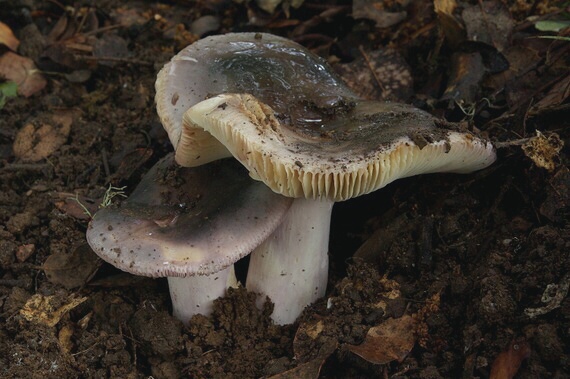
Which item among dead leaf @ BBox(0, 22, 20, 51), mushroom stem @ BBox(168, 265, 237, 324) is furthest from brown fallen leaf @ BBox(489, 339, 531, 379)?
dead leaf @ BBox(0, 22, 20, 51)

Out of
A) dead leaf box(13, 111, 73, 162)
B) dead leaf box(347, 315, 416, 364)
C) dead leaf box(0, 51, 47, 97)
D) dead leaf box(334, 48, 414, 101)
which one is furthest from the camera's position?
dead leaf box(0, 51, 47, 97)

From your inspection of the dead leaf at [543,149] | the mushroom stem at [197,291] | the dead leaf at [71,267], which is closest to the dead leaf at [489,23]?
the dead leaf at [543,149]

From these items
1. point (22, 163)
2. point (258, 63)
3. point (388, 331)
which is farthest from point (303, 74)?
point (22, 163)

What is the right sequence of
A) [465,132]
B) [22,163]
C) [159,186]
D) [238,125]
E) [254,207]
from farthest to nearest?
[22,163] → [159,186] → [254,207] → [465,132] → [238,125]

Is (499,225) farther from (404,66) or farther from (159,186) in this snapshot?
(159,186)

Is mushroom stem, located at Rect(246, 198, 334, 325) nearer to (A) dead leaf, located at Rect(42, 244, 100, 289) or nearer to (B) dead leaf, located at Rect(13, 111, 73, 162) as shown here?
(A) dead leaf, located at Rect(42, 244, 100, 289)

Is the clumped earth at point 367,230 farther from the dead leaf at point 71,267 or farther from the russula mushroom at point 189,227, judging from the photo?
the russula mushroom at point 189,227

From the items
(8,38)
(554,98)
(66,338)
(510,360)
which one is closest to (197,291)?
(66,338)
